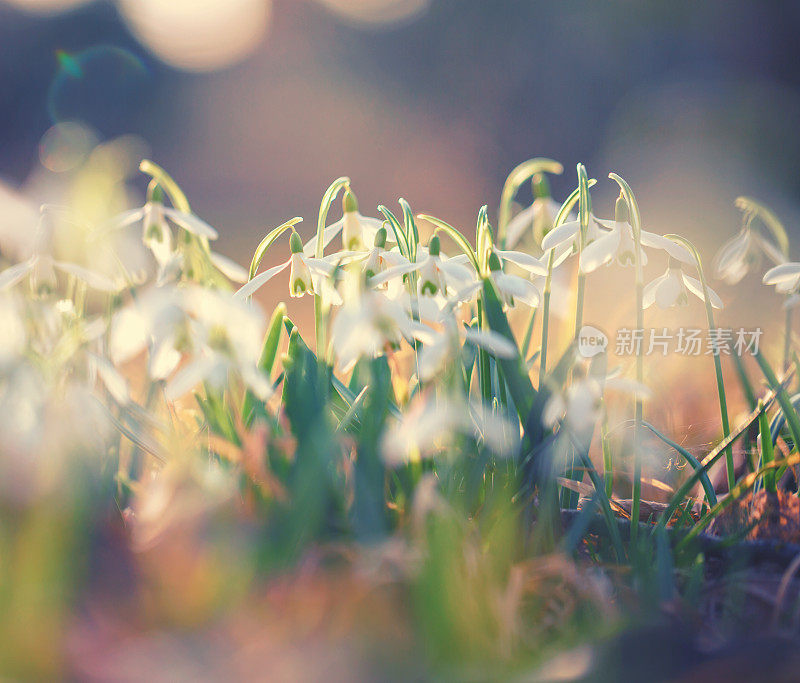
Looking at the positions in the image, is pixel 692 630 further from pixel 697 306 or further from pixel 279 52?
pixel 279 52

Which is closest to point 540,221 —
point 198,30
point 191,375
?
point 191,375

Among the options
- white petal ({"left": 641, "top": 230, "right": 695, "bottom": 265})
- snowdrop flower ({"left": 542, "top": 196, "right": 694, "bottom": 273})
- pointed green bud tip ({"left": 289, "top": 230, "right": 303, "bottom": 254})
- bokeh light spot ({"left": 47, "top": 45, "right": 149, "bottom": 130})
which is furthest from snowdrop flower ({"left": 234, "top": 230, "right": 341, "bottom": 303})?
bokeh light spot ({"left": 47, "top": 45, "right": 149, "bottom": 130})

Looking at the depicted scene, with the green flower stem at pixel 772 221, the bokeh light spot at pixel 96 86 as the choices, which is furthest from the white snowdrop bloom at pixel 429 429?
the bokeh light spot at pixel 96 86

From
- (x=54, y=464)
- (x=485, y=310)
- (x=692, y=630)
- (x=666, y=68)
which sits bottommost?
(x=692, y=630)

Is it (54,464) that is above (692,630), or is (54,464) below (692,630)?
above

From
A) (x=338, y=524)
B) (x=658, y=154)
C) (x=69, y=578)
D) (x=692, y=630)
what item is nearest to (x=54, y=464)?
(x=69, y=578)

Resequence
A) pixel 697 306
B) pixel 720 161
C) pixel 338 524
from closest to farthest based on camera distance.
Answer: pixel 338 524 → pixel 697 306 → pixel 720 161

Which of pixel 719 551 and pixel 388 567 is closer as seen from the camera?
pixel 388 567

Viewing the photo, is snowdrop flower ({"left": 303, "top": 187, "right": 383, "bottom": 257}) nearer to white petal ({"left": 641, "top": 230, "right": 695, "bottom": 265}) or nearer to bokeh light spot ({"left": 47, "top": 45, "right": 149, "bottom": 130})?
white petal ({"left": 641, "top": 230, "right": 695, "bottom": 265})

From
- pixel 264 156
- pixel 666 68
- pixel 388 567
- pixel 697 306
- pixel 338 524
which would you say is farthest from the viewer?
pixel 264 156
